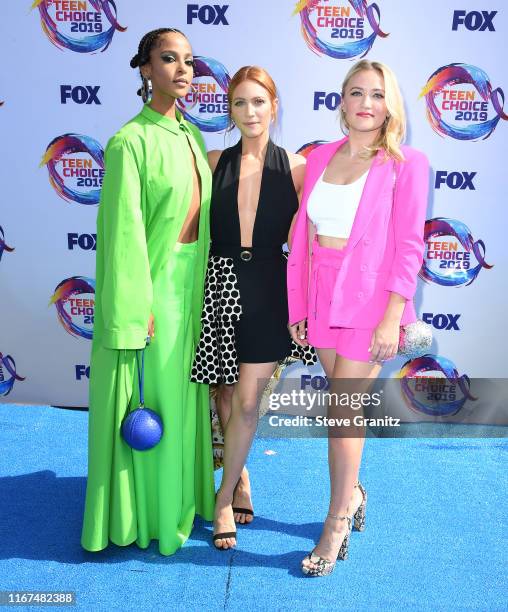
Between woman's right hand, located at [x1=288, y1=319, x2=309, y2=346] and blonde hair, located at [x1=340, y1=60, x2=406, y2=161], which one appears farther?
woman's right hand, located at [x1=288, y1=319, x2=309, y2=346]

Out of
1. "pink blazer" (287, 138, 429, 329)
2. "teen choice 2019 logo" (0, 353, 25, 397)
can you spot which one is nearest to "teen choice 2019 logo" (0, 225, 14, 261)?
"teen choice 2019 logo" (0, 353, 25, 397)

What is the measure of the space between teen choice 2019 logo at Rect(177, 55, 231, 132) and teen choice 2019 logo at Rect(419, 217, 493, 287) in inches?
50.7

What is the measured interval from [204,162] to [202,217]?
20 centimetres

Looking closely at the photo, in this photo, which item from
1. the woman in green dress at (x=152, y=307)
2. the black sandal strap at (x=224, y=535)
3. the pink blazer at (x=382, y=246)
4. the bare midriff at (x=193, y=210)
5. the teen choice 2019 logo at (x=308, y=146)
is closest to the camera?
→ the pink blazer at (x=382, y=246)

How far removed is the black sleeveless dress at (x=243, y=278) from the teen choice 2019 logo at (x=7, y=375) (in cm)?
188

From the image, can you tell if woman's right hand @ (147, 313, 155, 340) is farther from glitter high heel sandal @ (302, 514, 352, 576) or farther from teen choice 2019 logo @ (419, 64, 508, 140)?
teen choice 2019 logo @ (419, 64, 508, 140)

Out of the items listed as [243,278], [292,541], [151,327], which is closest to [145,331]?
[151,327]

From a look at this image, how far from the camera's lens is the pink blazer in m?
1.99

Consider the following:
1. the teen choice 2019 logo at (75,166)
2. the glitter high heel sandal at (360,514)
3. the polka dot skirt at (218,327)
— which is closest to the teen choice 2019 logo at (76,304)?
the teen choice 2019 logo at (75,166)

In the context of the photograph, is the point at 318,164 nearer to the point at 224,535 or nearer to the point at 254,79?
the point at 254,79

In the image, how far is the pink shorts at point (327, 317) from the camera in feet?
6.93

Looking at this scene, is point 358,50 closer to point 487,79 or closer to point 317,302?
point 487,79

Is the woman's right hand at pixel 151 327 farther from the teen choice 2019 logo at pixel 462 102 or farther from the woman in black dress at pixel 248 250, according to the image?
the teen choice 2019 logo at pixel 462 102

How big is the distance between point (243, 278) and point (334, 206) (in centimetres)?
42
